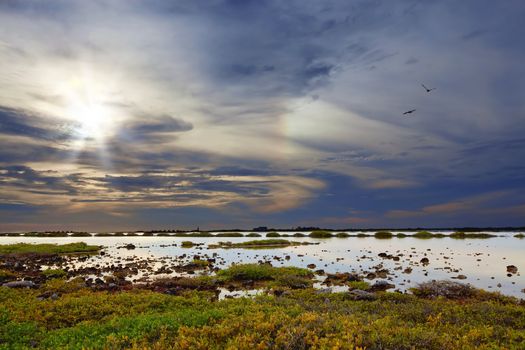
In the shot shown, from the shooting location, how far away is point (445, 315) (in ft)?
56.9

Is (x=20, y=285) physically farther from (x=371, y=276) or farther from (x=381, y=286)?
(x=371, y=276)

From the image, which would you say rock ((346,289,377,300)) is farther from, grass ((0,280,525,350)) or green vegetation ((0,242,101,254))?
green vegetation ((0,242,101,254))

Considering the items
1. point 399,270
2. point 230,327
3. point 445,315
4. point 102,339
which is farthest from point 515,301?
point 102,339

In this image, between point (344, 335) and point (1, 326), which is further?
point (1, 326)

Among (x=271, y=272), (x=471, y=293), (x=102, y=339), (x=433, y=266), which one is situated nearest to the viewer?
(x=102, y=339)

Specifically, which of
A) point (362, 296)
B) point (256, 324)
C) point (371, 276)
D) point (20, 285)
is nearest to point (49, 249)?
point (20, 285)

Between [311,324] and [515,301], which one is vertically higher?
[311,324]

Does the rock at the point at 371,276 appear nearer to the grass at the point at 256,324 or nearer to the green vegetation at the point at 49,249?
the grass at the point at 256,324

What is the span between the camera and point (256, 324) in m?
12.0

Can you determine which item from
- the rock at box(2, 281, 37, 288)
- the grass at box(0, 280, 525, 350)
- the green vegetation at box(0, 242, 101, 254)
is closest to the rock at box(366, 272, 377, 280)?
the grass at box(0, 280, 525, 350)

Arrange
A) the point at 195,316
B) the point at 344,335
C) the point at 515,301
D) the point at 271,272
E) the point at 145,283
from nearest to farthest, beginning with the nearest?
the point at 344,335, the point at 195,316, the point at 515,301, the point at 145,283, the point at 271,272

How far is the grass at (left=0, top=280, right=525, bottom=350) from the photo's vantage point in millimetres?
10828

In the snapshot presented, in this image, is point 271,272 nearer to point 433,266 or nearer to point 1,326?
point 433,266

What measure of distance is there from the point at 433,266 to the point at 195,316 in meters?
31.1
